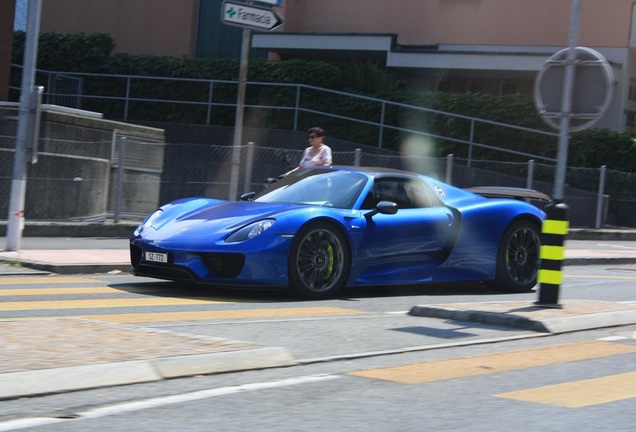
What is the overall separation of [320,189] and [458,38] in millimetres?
19111

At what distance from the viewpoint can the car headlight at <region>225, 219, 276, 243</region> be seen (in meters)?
9.41

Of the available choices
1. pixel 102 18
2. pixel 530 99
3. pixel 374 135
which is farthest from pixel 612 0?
pixel 102 18

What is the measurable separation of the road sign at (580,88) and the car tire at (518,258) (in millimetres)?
2431

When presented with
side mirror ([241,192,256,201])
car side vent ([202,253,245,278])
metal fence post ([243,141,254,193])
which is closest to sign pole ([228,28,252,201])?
metal fence post ([243,141,254,193])

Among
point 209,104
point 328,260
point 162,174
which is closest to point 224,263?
point 328,260

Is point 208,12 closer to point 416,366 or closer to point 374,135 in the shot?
point 374,135

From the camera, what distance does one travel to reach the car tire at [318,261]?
963cm

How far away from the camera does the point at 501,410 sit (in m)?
5.36

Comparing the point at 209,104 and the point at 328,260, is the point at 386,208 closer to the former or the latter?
the point at 328,260

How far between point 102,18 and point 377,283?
2573cm

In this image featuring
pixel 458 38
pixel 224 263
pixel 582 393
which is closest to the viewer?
pixel 582 393

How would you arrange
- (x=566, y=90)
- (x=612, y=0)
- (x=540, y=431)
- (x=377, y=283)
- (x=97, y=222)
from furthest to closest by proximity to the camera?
(x=612, y=0), (x=97, y=222), (x=377, y=283), (x=566, y=90), (x=540, y=431)

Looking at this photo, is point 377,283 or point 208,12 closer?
point 377,283

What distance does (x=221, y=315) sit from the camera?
27.5ft
